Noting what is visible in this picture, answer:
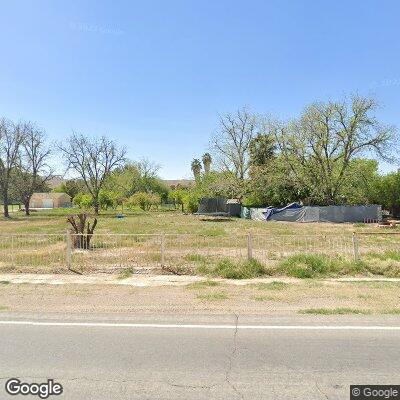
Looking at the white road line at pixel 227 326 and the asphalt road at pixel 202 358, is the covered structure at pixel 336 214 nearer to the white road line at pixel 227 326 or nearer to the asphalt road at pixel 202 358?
the asphalt road at pixel 202 358

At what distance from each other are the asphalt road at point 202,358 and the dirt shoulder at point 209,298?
2.36 ft

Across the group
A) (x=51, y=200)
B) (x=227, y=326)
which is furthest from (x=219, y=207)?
(x=51, y=200)

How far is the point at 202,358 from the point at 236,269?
522 centimetres

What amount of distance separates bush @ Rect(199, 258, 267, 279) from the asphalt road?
3.46m

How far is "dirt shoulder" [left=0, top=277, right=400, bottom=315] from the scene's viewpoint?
263 inches

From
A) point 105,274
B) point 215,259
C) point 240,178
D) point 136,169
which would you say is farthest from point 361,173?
point 136,169

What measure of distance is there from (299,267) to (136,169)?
236 feet

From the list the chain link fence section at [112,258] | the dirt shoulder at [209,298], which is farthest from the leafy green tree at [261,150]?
the dirt shoulder at [209,298]

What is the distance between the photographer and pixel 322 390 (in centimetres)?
363

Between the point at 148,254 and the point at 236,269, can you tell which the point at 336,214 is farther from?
the point at 236,269

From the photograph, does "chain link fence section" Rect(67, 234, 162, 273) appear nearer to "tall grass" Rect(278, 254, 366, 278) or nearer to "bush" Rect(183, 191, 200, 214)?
"tall grass" Rect(278, 254, 366, 278)

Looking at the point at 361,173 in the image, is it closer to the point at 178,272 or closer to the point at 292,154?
the point at 292,154

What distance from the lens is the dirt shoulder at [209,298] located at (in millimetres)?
6684

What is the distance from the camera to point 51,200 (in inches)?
3775
